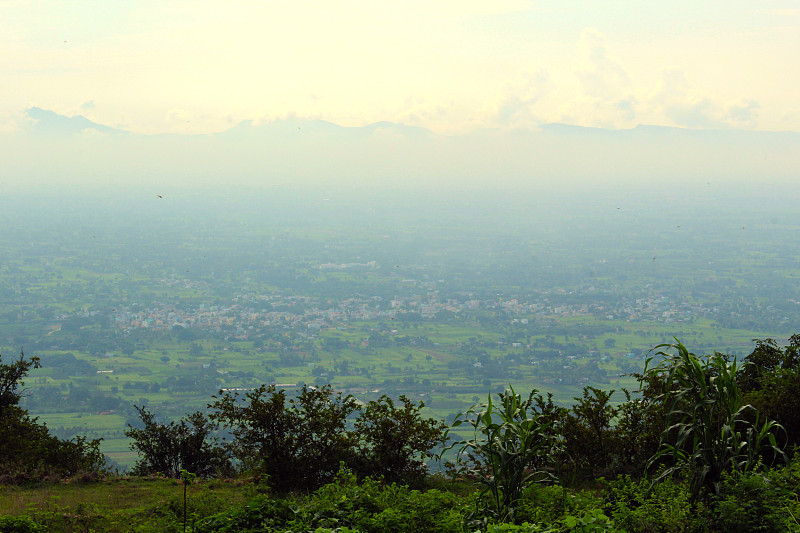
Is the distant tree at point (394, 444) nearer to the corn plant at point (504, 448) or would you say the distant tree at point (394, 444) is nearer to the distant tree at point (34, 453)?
the corn plant at point (504, 448)

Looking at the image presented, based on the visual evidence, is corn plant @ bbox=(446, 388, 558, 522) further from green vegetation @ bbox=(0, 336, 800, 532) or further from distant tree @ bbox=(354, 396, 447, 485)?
distant tree @ bbox=(354, 396, 447, 485)

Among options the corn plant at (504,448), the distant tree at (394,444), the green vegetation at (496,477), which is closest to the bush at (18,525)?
the green vegetation at (496,477)

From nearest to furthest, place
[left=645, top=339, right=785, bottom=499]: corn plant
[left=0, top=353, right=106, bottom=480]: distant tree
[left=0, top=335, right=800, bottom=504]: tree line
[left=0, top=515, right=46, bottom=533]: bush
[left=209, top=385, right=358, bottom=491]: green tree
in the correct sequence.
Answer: [left=645, top=339, right=785, bottom=499]: corn plant → [left=0, top=515, right=46, bottom=533]: bush → [left=0, top=335, right=800, bottom=504]: tree line → [left=209, top=385, right=358, bottom=491]: green tree → [left=0, top=353, right=106, bottom=480]: distant tree

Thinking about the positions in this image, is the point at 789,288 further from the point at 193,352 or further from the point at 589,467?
the point at 589,467

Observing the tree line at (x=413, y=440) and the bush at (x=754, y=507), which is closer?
the bush at (x=754, y=507)

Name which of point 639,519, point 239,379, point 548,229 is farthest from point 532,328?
point 548,229

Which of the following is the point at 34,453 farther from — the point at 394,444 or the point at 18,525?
the point at 394,444

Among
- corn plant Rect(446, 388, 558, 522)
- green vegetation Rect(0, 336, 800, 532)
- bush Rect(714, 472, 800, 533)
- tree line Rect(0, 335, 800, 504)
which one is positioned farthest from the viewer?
tree line Rect(0, 335, 800, 504)

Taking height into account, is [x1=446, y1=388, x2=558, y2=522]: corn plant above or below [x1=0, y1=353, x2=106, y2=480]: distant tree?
above

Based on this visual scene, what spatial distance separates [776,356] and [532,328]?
255ft

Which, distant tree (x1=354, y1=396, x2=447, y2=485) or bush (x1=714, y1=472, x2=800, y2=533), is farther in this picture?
distant tree (x1=354, y1=396, x2=447, y2=485)

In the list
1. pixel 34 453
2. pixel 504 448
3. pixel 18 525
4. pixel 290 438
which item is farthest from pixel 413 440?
pixel 34 453

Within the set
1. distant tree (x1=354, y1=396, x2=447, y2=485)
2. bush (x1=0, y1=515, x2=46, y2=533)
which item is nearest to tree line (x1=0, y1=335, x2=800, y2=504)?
distant tree (x1=354, y1=396, x2=447, y2=485)

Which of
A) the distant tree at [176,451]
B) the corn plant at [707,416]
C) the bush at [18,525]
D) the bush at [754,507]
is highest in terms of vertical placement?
the corn plant at [707,416]
